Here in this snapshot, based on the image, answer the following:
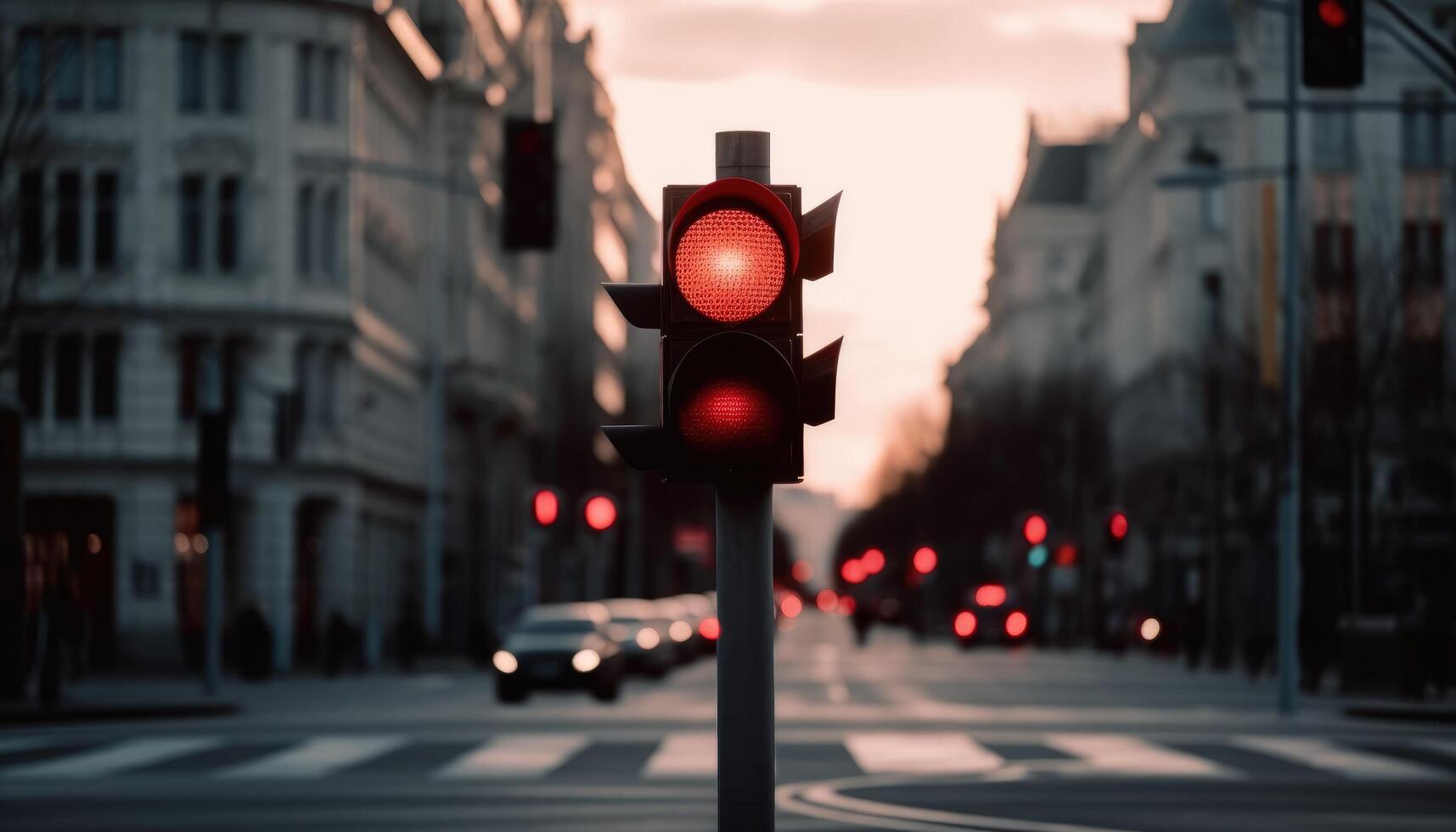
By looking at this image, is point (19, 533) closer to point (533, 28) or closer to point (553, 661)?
point (553, 661)

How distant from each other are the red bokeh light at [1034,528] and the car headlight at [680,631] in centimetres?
1285

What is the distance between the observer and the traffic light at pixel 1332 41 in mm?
15289

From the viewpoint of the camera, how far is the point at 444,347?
7825 cm

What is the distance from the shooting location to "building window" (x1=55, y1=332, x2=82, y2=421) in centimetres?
5850

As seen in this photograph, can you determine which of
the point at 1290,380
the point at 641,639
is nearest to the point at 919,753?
the point at 1290,380

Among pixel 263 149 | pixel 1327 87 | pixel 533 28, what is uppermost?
pixel 533 28

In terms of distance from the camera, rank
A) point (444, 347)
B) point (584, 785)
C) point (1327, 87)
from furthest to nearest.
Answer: point (444, 347) < point (584, 785) < point (1327, 87)

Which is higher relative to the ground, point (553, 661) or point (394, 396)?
point (394, 396)

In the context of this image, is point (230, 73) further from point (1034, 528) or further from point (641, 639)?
point (1034, 528)

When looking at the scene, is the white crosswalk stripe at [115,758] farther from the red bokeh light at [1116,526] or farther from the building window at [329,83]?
the building window at [329,83]

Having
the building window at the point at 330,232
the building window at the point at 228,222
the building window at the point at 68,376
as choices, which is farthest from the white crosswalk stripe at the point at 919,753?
the building window at the point at 330,232

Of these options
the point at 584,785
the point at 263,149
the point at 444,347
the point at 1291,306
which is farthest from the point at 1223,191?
the point at 584,785

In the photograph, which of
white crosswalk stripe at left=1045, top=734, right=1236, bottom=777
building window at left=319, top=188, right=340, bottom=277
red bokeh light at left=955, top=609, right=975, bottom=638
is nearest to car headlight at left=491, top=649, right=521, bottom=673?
white crosswalk stripe at left=1045, top=734, right=1236, bottom=777

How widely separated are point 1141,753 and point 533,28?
78.3 meters
